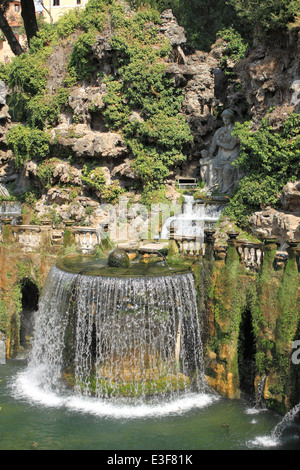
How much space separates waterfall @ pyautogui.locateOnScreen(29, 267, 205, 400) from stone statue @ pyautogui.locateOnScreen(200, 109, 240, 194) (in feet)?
28.7

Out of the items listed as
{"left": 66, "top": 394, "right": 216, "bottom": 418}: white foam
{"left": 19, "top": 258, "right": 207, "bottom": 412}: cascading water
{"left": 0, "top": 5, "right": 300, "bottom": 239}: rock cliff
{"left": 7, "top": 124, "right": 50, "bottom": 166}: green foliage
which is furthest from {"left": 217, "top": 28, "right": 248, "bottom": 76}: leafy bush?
{"left": 66, "top": 394, "right": 216, "bottom": 418}: white foam

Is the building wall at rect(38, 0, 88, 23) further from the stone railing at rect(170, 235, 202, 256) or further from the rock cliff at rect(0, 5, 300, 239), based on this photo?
the stone railing at rect(170, 235, 202, 256)

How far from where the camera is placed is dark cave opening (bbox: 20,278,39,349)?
16.7 metres

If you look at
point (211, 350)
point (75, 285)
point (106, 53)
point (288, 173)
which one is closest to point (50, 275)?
point (75, 285)

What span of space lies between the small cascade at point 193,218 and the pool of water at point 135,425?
7.20 meters

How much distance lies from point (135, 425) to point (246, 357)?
3771mm

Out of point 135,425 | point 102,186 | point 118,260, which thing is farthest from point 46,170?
point 135,425

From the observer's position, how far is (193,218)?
2003 cm

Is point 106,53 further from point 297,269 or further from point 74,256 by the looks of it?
point 297,269

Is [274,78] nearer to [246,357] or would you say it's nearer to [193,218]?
[193,218]

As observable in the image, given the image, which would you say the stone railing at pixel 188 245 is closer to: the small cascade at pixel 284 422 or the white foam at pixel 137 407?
the white foam at pixel 137 407

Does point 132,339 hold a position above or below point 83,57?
below
